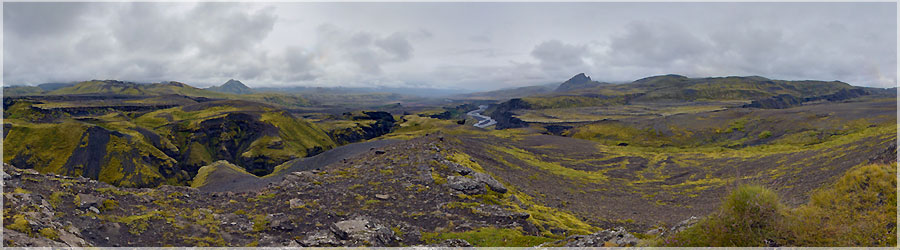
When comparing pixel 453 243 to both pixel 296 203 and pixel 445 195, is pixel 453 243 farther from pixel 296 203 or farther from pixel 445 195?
pixel 296 203

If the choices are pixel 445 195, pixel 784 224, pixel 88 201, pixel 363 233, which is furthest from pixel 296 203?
pixel 784 224

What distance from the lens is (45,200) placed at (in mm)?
22016

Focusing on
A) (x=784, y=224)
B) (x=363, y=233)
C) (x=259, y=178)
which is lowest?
(x=259, y=178)

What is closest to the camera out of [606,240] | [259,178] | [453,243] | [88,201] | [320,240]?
[606,240]

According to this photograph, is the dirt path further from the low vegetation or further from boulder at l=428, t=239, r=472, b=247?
the low vegetation

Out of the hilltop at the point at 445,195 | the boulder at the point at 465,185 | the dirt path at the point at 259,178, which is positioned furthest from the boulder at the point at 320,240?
the dirt path at the point at 259,178

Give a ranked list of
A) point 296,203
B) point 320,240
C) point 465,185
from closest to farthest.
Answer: point 320,240 < point 296,203 < point 465,185

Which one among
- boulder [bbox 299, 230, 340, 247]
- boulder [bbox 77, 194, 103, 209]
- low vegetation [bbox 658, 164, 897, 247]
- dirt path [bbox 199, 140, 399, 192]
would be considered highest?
low vegetation [bbox 658, 164, 897, 247]

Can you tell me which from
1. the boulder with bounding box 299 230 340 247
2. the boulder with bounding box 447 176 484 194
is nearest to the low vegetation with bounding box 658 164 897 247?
the boulder with bounding box 299 230 340 247

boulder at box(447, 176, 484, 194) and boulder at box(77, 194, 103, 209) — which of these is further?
boulder at box(447, 176, 484, 194)

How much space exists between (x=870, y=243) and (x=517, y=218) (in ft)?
67.8

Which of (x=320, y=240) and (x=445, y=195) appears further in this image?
(x=445, y=195)

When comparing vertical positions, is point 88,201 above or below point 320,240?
above

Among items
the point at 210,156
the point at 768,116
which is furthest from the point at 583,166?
the point at 210,156
